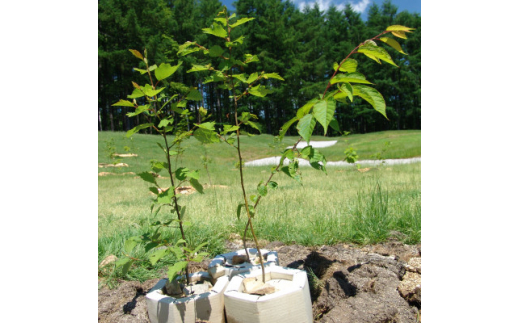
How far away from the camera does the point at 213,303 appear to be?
4.28 feet

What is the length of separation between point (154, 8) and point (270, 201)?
2599 centimetres

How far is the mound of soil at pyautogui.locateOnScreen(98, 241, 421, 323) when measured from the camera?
1.40 m

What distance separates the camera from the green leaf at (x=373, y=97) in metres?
0.92

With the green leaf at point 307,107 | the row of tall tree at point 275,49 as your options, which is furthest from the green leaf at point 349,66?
the row of tall tree at point 275,49

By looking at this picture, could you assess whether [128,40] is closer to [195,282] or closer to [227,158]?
[227,158]

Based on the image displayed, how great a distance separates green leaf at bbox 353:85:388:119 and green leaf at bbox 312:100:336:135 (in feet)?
0.37

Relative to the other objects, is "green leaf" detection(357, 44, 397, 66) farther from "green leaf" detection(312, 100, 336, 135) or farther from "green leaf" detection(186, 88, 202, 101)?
"green leaf" detection(186, 88, 202, 101)

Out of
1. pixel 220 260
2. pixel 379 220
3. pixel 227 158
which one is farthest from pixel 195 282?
pixel 227 158

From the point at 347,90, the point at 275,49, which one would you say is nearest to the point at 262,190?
the point at 347,90

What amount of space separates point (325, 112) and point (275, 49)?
1235 inches

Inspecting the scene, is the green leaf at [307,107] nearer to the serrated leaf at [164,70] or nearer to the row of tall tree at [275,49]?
the serrated leaf at [164,70]

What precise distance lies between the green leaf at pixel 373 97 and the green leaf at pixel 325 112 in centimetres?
11

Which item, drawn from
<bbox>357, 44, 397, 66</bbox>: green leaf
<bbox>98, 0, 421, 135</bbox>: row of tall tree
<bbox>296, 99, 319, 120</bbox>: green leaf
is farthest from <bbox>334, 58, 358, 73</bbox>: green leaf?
<bbox>98, 0, 421, 135</bbox>: row of tall tree

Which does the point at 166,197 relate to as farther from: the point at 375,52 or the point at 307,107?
the point at 375,52
